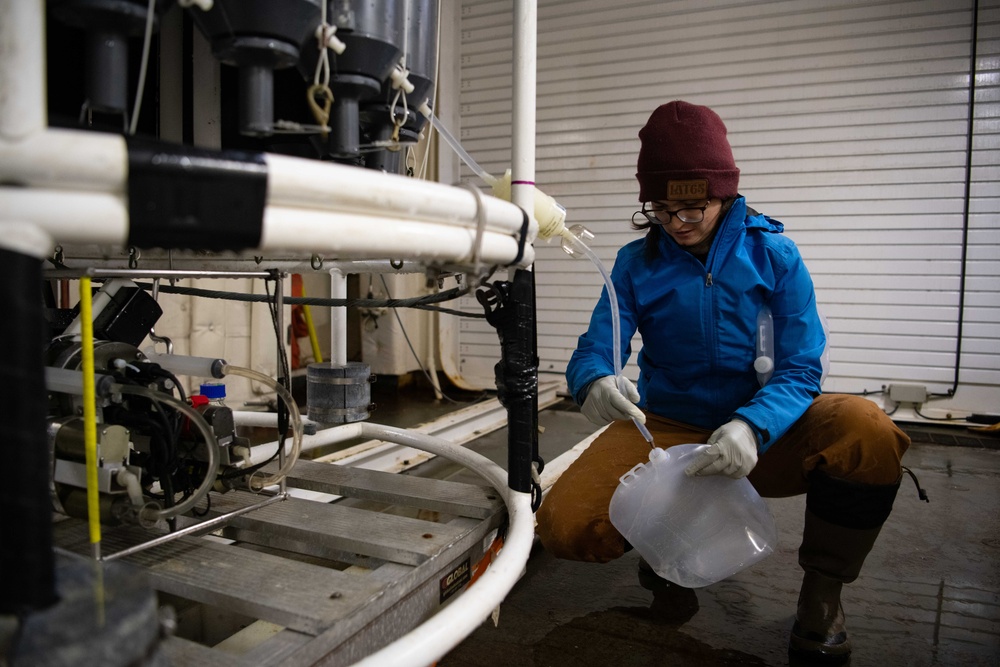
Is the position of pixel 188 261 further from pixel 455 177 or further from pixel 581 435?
pixel 455 177

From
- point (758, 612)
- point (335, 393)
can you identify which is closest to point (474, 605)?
point (758, 612)

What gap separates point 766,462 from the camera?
137cm

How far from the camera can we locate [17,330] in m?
0.40

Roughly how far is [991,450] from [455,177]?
315 cm

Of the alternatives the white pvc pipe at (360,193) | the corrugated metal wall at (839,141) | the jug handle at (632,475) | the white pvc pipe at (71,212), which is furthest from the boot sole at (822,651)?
the corrugated metal wall at (839,141)

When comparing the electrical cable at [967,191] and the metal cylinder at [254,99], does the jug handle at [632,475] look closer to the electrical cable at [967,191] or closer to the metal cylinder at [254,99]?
the metal cylinder at [254,99]

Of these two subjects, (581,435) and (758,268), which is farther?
(581,435)

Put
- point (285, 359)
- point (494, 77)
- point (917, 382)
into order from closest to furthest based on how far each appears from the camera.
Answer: point (285, 359), point (917, 382), point (494, 77)

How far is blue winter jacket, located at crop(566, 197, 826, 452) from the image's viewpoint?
1.36 meters

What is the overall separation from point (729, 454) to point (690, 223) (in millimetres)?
517

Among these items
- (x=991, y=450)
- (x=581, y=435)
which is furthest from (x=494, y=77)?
(x=991, y=450)

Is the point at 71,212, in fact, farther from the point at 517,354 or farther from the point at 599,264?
the point at 599,264

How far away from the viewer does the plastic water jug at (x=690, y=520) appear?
1.21 meters

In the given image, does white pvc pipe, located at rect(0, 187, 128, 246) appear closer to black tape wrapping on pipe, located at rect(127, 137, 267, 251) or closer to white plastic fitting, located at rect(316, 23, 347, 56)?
black tape wrapping on pipe, located at rect(127, 137, 267, 251)
